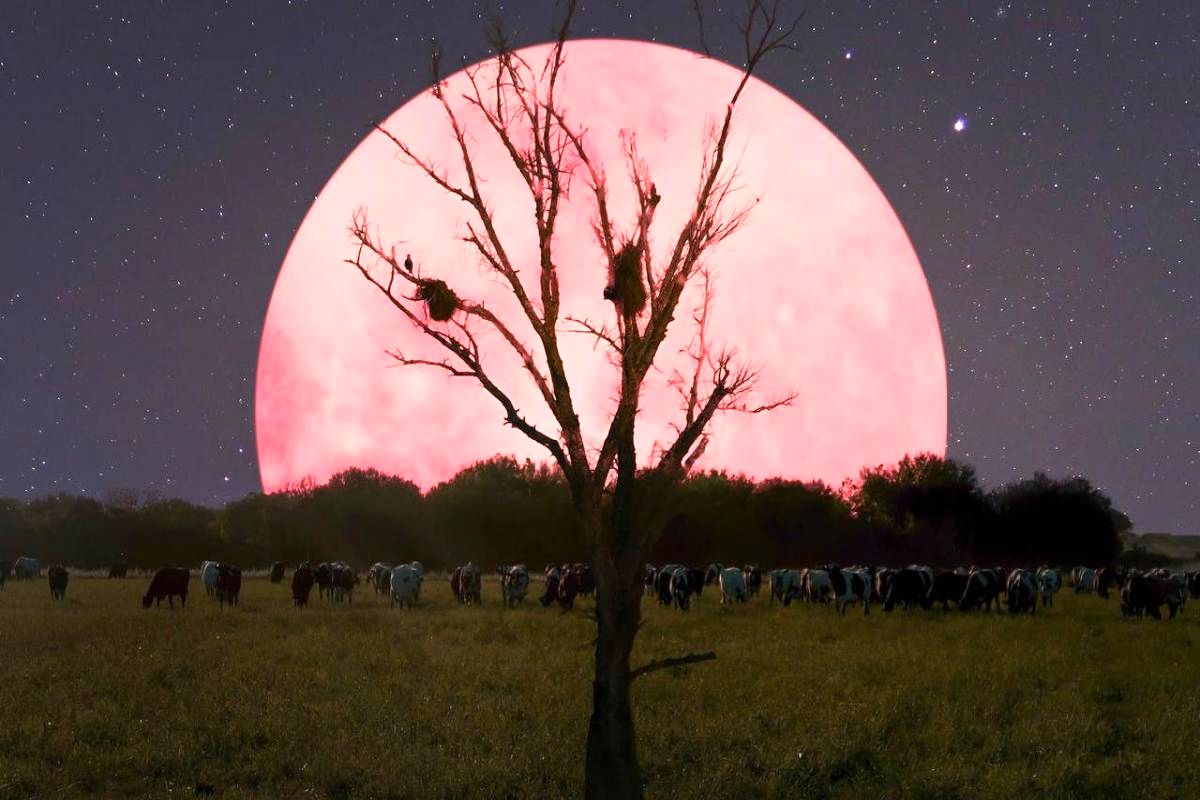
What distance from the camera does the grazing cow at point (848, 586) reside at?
129 feet

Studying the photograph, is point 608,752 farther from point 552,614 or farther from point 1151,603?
point 1151,603

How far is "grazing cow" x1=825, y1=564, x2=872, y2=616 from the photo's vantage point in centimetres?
3932

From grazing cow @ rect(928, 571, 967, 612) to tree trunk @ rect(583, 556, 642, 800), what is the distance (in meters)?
34.1

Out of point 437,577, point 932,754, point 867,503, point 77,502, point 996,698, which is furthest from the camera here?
point 77,502

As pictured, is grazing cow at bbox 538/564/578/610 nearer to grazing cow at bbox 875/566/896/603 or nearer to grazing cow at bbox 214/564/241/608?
grazing cow at bbox 214/564/241/608

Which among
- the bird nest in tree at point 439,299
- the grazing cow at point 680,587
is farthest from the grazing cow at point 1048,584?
the bird nest in tree at point 439,299

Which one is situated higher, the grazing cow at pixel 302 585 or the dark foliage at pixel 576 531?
the dark foliage at pixel 576 531

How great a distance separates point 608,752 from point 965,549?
243ft

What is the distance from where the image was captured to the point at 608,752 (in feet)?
30.0

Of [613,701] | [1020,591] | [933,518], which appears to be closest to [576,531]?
[933,518]

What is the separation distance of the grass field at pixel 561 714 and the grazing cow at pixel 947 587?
43.4 feet

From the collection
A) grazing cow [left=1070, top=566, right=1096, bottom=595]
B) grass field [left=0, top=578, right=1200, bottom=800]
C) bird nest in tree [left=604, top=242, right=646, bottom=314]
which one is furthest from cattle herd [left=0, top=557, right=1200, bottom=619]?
bird nest in tree [left=604, top=242, right=646, bottom=314]

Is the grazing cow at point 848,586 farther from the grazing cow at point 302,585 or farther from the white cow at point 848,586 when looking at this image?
the grazing cow at point 302,585

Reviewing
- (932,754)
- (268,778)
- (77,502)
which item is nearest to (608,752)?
(268,778)
